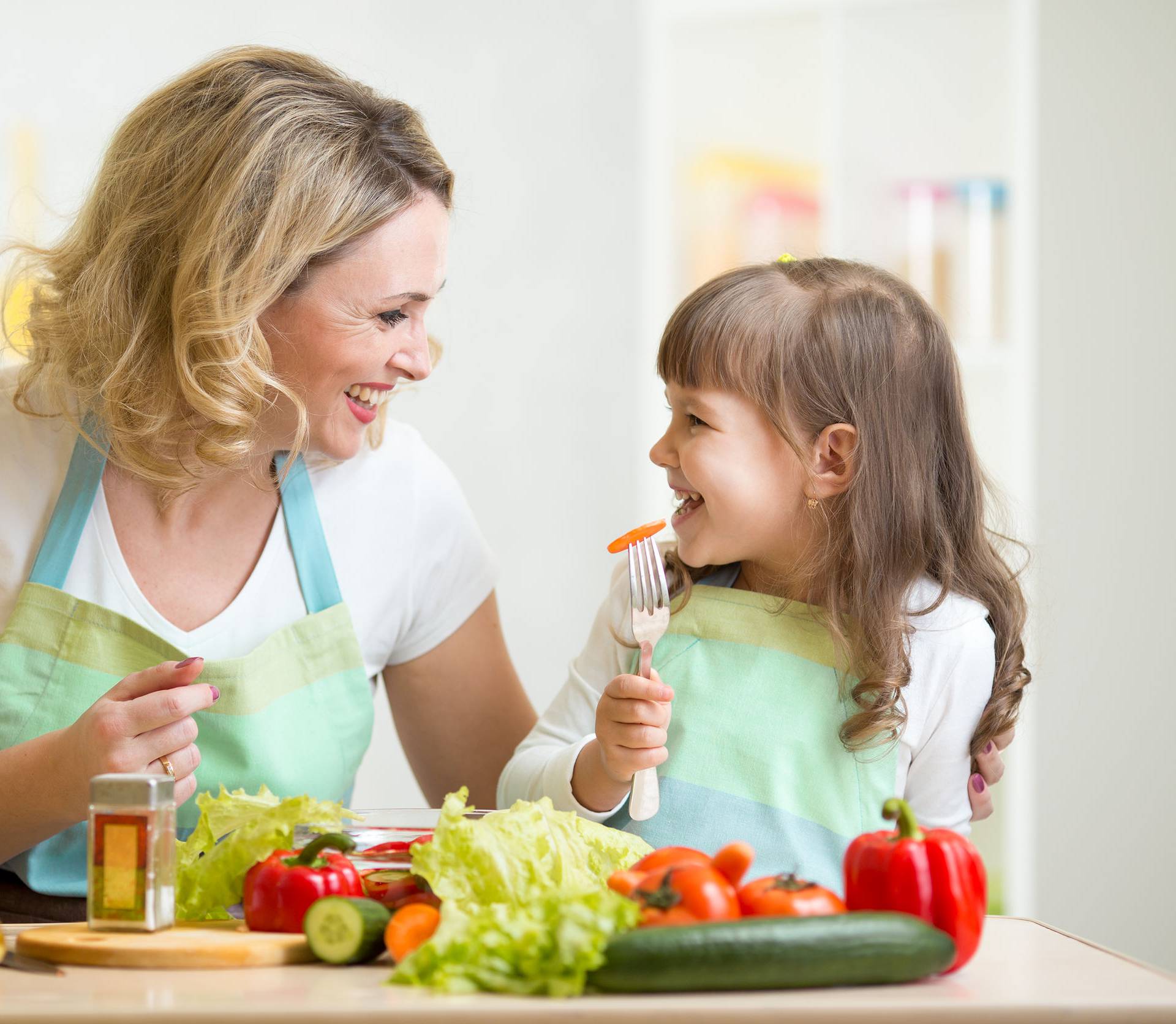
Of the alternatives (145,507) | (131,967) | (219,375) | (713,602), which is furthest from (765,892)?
(145,507)

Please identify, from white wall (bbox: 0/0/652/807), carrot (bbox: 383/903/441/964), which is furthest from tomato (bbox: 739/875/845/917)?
white wall (bbox: 0/0/652/807)

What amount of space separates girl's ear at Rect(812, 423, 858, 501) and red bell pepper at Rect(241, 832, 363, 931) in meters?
0.71

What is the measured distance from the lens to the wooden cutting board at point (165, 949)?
95 centimetres

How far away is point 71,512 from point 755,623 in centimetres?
87

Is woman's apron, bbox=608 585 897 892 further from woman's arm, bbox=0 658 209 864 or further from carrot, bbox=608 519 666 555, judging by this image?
woman's arm, bbox=0 658 209 864

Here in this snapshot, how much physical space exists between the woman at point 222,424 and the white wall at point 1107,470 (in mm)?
1776

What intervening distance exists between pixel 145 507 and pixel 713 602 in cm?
76

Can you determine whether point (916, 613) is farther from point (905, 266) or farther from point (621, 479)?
point (905, 266)

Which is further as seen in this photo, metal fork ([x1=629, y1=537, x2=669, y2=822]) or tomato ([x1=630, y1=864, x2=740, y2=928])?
metal fork ([x1=629, y1=537, x2=669, y2=822])

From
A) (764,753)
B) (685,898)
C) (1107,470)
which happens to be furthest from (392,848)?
(1107,470)

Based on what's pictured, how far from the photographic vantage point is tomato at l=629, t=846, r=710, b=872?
3.25ft

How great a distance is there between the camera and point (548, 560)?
2.58 metres

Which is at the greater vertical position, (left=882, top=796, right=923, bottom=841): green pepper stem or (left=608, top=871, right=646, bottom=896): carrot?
(left=882, top=796, right=923, bottom=841): green pepper stem

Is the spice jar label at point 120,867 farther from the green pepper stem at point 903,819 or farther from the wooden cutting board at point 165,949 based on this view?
the green pepper stem at point 903,819
